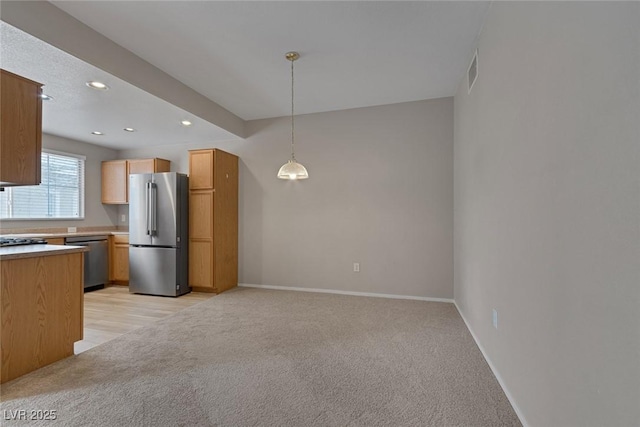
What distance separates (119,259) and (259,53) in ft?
13.9

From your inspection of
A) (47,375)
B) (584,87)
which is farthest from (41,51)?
(584,87)

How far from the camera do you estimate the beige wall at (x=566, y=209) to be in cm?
90

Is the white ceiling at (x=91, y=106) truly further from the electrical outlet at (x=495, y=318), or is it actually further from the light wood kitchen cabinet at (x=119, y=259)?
the electrical outlet at (x=495, y=318)

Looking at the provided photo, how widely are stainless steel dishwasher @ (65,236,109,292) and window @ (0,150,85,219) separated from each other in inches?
28.0

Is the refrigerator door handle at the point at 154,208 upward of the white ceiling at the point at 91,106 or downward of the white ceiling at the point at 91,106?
downward

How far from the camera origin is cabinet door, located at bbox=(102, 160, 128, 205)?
17.4 feet

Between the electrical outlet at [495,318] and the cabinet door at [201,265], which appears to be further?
the cabinet door at [201,265]

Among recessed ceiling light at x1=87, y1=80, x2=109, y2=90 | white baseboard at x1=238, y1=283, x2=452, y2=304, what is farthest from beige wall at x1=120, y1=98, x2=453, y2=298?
recessed ceiling light at x1=87, y1=80, x2=109, y2=90

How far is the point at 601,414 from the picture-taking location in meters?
0.99

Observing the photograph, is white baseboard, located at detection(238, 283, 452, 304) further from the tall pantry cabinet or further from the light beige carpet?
the light beige carpet

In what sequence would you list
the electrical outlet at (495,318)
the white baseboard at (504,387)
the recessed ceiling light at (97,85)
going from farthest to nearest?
the recessed ceiling light at (97,85)
the electrical outlet at (495,318)
the white baseboard at (504,387)

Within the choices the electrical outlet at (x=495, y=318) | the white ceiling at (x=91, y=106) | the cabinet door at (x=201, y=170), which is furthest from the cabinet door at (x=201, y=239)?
the electrical outlet at (x=495, y=318)

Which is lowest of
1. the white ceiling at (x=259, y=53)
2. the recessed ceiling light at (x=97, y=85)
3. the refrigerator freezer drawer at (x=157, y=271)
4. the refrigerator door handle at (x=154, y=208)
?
the refrigerator freezer drawer at (x=157, y=271)

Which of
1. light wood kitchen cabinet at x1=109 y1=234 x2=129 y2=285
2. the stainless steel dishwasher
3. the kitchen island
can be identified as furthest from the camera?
light wood kitchen cabinet at x1=109 y1=234 x2=129 y2=285
